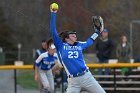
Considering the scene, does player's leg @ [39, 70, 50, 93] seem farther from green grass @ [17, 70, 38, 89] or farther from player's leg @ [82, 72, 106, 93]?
player's leg @ [82, 72, 106, 93]

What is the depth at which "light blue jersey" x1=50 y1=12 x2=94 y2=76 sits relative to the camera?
10305mm

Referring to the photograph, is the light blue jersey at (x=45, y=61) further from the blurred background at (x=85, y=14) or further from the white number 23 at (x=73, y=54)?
the white number 23 at (x=73, y=54)

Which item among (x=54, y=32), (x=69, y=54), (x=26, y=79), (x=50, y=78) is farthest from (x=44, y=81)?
(x=54, y=32)

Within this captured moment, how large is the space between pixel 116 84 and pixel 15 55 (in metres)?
14.9

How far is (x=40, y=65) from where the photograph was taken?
14.5 metres

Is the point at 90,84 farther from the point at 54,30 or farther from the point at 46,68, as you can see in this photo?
the point at 46,68

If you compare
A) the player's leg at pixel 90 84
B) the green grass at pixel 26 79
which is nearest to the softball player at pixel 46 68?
the green grass at pixel 26 79

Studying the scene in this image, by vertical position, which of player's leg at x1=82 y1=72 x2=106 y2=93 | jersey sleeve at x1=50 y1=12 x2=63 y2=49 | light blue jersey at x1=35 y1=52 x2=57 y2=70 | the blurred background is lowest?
player's leg at x1=82 y1=72 x2=106 y2=93

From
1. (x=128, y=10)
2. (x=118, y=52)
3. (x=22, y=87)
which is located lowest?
(x=22, y=87)

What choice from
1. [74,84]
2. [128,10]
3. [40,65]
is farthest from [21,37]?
[74,84]

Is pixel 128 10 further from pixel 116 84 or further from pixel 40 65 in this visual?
pixel 40 65

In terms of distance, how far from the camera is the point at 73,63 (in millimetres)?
10352

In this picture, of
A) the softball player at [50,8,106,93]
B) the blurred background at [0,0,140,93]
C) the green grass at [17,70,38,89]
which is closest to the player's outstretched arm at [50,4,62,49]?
the softball player at [50,8,106,93]

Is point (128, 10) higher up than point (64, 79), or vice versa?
point (128, 10)
